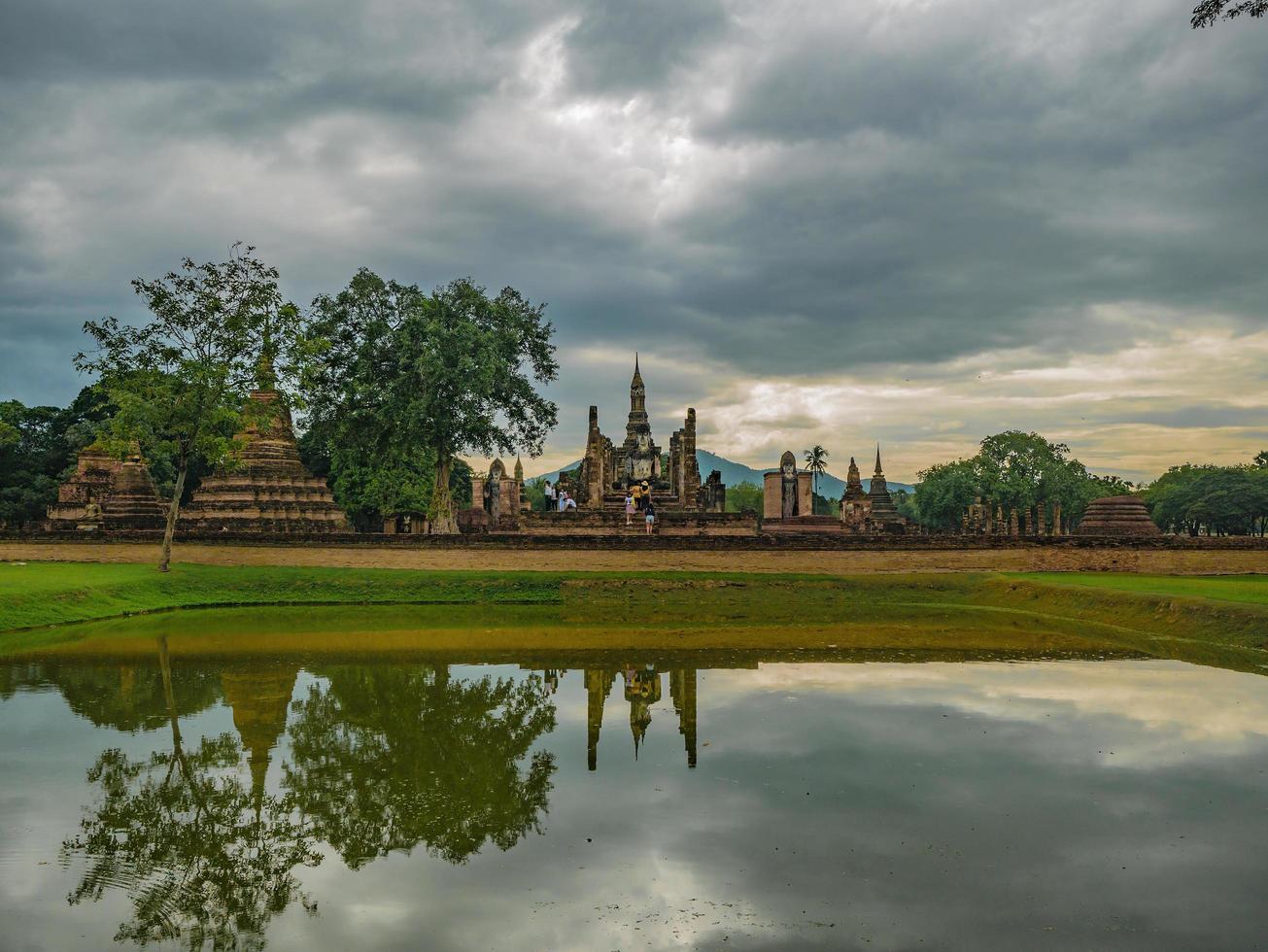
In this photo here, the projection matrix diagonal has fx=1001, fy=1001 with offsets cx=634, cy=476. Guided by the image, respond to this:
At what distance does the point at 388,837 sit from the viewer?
8180mm

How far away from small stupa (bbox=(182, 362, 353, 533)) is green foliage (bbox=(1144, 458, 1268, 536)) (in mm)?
68134

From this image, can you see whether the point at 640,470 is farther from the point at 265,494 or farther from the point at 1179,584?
the point at 1179,584

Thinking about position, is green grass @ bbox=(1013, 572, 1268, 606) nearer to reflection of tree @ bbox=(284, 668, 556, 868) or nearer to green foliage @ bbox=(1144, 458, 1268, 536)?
reflection of tree @ bbox=(284, 668, 556, 868)

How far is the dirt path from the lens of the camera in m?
31.0

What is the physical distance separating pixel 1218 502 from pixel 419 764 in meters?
81.7

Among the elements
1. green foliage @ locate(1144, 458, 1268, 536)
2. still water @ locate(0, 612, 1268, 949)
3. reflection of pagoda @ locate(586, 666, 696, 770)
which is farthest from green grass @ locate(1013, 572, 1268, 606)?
green foliage @ locate(1144, 458, 1268, 536)

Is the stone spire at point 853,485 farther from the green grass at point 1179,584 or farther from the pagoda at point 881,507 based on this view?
the green grass at point 1179,584

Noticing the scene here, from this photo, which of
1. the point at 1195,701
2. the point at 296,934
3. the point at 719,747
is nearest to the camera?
the point at 296,934

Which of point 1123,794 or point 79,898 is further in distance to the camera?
point 1123,794

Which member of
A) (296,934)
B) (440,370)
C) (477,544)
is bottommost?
(296,934)

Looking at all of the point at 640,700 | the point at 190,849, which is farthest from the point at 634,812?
the point at 640,700

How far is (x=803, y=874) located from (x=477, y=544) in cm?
2491

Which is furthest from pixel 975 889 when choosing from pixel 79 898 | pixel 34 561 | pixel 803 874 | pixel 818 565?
pixel 34 561

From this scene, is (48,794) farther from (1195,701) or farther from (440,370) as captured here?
(440,370)
